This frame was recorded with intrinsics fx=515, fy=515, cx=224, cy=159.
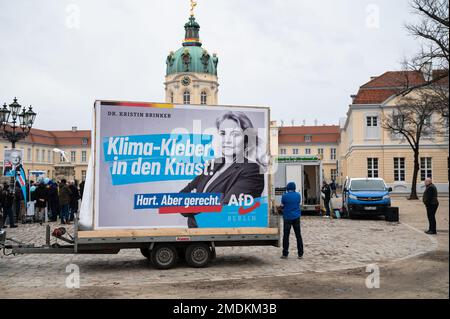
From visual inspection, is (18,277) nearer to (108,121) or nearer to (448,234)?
(108,121)

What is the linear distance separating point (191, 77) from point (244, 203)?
96.1 meters

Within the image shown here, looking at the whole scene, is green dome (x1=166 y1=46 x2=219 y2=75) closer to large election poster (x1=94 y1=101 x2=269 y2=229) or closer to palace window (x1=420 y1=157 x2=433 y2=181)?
palace window (x1=420 y1=157 x2=433 y2=181)

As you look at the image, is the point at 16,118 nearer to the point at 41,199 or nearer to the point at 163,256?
the point at 41,199

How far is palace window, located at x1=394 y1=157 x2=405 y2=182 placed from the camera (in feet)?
173

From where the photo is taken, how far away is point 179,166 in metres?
10.9

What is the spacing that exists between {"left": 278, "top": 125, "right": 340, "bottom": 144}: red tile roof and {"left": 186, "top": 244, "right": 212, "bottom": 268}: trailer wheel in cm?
9895

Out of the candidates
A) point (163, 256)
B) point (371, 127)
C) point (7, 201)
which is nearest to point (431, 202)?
point (163, 256)

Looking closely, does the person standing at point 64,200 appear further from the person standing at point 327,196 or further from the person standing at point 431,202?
the person standing at point 431,202

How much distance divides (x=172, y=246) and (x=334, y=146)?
101m

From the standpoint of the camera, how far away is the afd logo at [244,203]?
1120 cm

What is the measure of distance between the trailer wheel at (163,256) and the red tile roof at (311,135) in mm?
99230

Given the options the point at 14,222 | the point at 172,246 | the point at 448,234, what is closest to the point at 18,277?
the point at 172,246

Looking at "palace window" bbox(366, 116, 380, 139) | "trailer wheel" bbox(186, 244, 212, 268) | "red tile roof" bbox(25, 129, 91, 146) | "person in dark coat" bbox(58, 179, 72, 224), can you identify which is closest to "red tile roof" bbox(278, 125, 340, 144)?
"red tile roof" bbox(25, 129, 91, 146)
